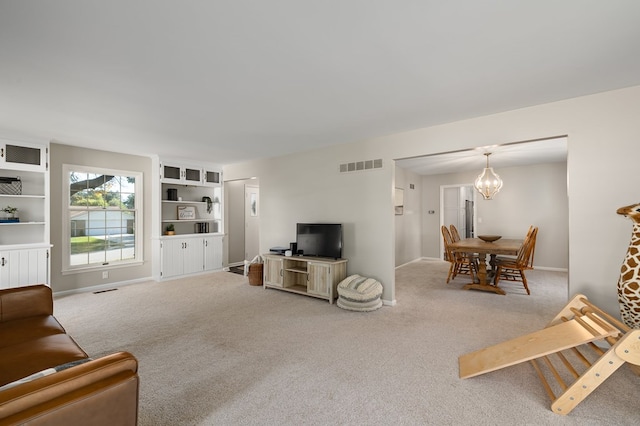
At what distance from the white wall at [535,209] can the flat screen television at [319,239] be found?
477 cm

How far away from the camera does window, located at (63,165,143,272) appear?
499 cm

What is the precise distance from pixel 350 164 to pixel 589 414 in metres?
3.70

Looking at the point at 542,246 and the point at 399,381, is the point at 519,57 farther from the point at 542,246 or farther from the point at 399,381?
the point at 542,246

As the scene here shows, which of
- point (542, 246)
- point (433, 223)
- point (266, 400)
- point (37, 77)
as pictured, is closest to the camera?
point (266, 400)

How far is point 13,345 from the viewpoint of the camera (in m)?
→ 1.92

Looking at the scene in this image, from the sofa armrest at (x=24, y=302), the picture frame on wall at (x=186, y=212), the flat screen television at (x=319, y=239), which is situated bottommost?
the sofa armrest at (x=24, y=302)

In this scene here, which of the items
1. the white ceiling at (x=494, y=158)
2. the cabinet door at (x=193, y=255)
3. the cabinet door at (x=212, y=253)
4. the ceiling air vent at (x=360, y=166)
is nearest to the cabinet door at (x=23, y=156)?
the cabinet door at (x=193, y=255)

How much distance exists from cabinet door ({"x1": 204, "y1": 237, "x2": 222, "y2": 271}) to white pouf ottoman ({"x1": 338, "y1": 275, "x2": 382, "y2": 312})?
11.6 ft

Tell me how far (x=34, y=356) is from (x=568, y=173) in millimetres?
4636

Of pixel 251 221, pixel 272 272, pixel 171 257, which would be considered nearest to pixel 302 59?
pixel 272 272

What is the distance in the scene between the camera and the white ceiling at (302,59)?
1.69 m

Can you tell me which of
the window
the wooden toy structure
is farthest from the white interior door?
the wooden toy structure

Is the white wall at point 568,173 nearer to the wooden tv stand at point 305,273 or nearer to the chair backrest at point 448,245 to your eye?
the wooden tv stand at point 305,273

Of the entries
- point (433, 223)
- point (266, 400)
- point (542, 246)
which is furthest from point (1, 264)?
point (542, 246)
